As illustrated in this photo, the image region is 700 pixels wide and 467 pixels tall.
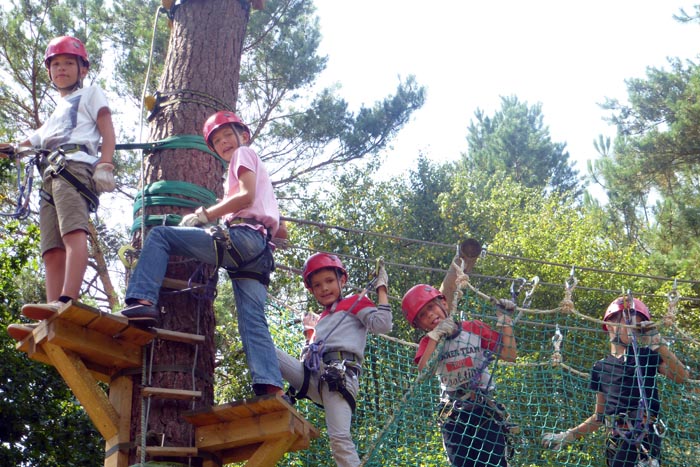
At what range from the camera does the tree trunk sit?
325cm

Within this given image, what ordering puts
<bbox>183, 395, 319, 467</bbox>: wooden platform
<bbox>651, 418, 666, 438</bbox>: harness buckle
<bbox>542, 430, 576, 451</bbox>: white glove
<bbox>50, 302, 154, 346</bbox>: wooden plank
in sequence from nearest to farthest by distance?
<bbox>50, 302, 154, 346</bbox>: wooden plank < <bbox>183, 395, 319, 467</bbox>: wooden platform < <bbox>651, 418, 666, 438</bbox>: harness buckle < <bbox>542, 430, 576, 451</bbox>: white glove

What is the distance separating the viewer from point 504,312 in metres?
4.04

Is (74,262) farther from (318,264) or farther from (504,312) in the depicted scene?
(504,312)

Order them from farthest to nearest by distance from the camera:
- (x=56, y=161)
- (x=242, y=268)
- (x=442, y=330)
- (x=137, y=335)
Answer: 1. (x=442, y=330)
2. (x=56, y=161)
3. (x=242, y=268)
4. (x=137, y=335)

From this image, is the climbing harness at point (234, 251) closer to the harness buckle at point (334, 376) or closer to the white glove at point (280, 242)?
the harness buckle at point (334, 376)

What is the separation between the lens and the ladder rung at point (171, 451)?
10.1ft

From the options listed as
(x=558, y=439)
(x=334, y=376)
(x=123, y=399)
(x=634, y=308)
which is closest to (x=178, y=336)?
(x=123, y=399)

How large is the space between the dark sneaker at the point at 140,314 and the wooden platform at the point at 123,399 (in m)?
0.03

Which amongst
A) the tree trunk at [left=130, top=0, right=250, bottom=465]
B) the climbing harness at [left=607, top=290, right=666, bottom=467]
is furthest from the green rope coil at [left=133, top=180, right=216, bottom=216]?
the climbing harness at [left=607, top=290, right=666, bottom=467]

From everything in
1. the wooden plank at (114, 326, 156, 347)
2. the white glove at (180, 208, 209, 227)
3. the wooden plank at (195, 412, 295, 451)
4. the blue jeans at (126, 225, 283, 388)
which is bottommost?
the wooden plank at (195, 412, 295, 451)

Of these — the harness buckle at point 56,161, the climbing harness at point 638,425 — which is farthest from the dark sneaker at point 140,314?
the climbing harness at point 638,425

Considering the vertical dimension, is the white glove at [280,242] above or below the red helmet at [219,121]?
below

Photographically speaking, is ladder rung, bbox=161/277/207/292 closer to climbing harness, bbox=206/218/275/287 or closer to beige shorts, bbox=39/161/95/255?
climbing harness, bbox=206/218/275/287

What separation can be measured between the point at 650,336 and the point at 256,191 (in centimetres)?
195
